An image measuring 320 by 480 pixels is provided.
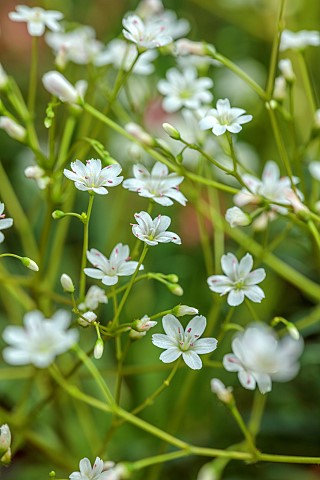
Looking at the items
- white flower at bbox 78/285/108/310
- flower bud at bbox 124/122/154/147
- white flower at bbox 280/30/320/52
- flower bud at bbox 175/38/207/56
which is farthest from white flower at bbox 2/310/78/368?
white flower at bbox 280/30/320/52

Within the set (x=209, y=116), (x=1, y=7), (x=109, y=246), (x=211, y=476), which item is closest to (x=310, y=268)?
(x=109, y=246)

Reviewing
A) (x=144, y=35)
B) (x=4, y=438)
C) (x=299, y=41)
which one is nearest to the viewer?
(x=4, y=438)

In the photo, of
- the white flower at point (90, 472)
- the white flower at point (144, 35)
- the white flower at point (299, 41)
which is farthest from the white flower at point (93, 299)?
the white flower at point (299, 41)

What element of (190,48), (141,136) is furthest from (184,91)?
(141,136)

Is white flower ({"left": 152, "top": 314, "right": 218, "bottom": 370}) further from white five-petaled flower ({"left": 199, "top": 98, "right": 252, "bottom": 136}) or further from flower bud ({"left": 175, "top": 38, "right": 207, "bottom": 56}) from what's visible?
flower bud ({"left": 175, "top": 38, "right": 207, "bottom": 56})

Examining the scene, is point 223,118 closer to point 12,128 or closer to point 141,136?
point 141,136

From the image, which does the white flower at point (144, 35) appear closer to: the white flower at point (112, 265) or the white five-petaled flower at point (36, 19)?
the white five-petaled flower at point (36, 19)
